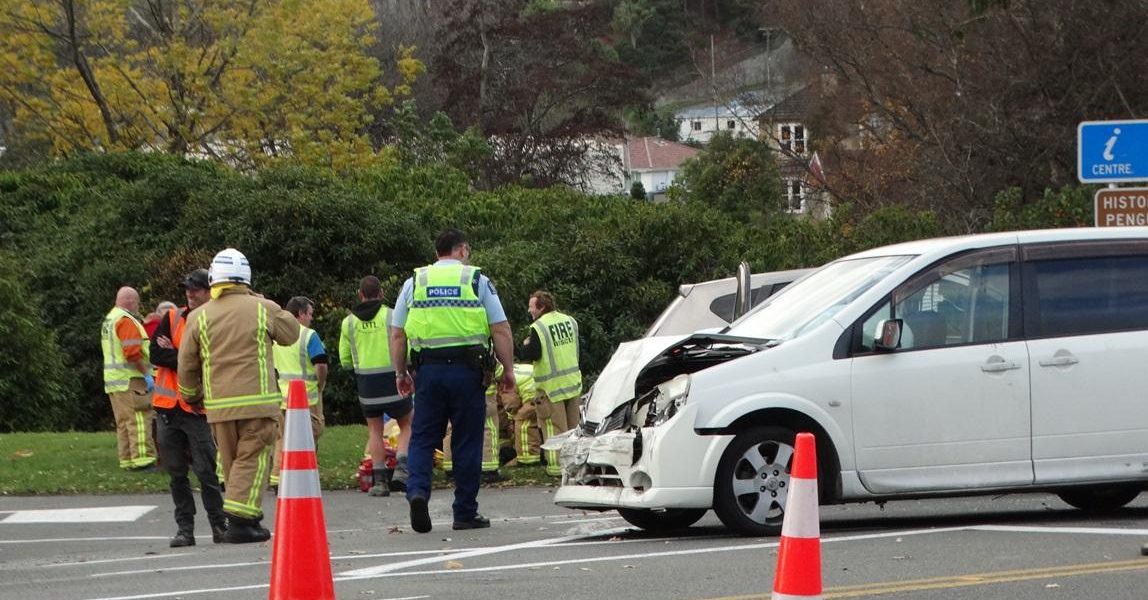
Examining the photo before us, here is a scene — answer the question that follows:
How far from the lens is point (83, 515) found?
14.7m

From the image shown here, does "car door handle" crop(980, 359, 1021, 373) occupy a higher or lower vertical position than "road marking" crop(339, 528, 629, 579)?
higher

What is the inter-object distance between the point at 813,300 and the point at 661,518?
164 cm

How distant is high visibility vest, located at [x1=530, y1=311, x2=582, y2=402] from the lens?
57.7ft

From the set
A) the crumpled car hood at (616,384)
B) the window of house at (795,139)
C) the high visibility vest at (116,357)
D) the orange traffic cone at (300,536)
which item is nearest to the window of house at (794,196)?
the window of house at (795,139)

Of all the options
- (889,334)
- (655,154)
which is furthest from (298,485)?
(655,154)

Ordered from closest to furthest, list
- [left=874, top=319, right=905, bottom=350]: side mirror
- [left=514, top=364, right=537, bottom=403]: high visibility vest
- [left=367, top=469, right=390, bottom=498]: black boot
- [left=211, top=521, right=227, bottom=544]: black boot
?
[left=874, top=319, right=905, bottom=350]: side mirror → [left=211, top=521, right=227, bottom=544]: black boot → [left=367, top=469, right=390, bottom=498]: black boot → [left=514, top=364, right=537, bottom=403]: high visibility vest

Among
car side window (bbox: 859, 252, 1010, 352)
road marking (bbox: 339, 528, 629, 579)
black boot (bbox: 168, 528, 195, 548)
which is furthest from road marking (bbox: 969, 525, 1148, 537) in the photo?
black boot (bbox: 168, 528, 195, 548)

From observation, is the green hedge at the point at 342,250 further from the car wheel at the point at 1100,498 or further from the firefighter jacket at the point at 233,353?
the car wheel at the point at 1100,498

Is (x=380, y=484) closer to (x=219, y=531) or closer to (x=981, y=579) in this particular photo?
(x=219, y=531)

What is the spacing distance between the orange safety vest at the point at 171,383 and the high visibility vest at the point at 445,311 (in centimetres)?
152

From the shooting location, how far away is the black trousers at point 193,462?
12062 mm

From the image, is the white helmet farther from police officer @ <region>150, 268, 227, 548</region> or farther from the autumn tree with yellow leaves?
the autumn tree with yellow leaves

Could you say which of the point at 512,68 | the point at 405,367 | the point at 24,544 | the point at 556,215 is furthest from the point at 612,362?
the point at 512,68

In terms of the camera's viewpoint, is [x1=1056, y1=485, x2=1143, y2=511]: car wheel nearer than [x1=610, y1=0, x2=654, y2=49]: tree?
Yes
